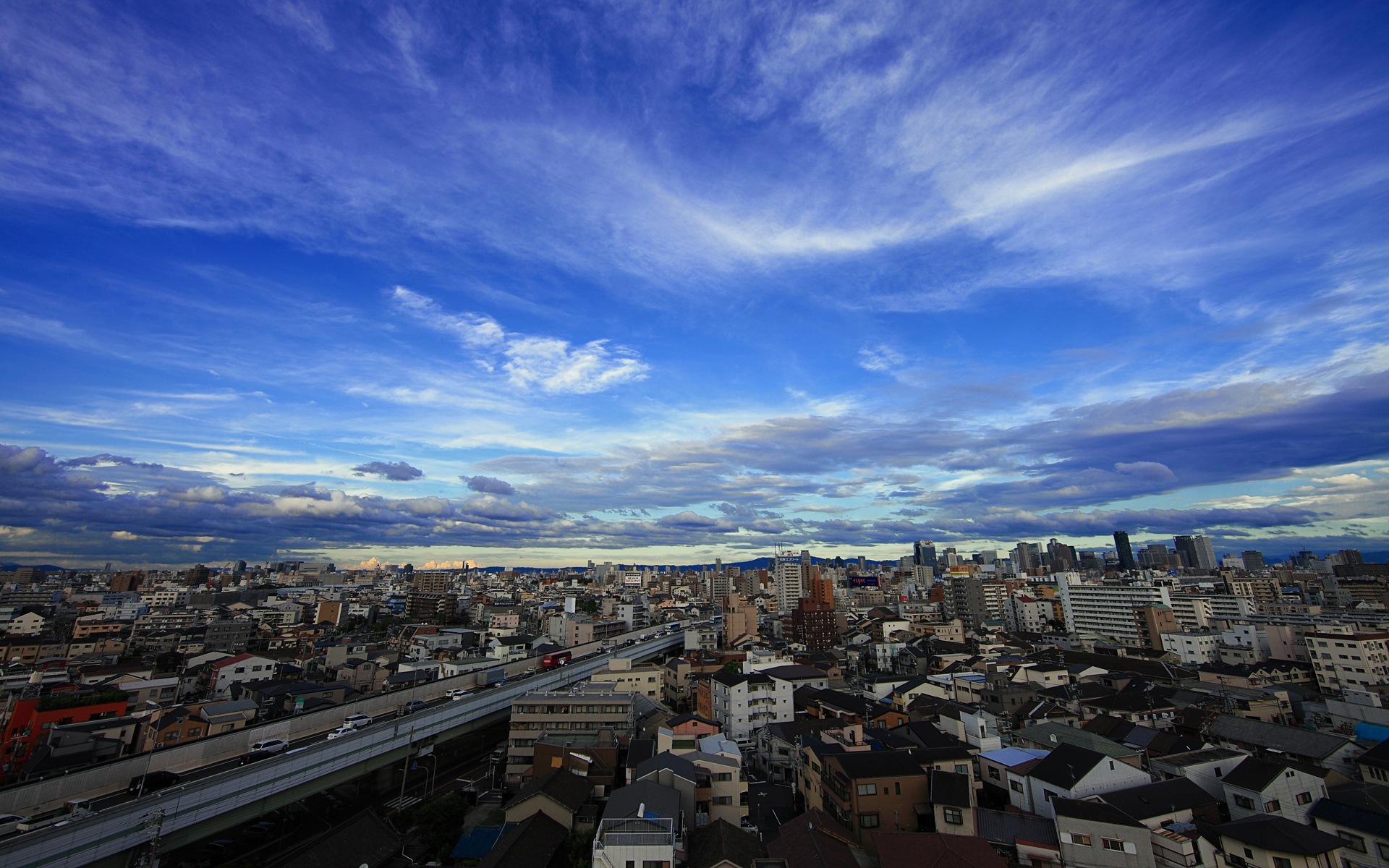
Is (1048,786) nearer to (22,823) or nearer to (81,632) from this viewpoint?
(22,823)

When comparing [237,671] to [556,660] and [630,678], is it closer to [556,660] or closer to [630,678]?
[556,660]

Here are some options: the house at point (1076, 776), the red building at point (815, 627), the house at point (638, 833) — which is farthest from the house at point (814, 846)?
the red building at point (815, 627)

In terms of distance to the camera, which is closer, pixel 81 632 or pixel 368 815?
pixel 368 815

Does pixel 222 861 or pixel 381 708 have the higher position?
pixel 381 708

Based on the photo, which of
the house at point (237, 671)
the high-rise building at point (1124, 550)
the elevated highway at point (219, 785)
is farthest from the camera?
the high-rise building at point (1124, 550)

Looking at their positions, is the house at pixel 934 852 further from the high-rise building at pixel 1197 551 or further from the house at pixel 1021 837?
the high-rise building at pixel 1197 551

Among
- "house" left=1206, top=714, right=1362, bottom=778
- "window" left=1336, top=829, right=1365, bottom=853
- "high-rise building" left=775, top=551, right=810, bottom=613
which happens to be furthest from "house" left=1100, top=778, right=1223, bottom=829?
"high-rise building" left=775, top=551, right=810, bottom=613

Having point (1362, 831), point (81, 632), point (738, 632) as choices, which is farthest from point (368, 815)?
point (81, 632)
